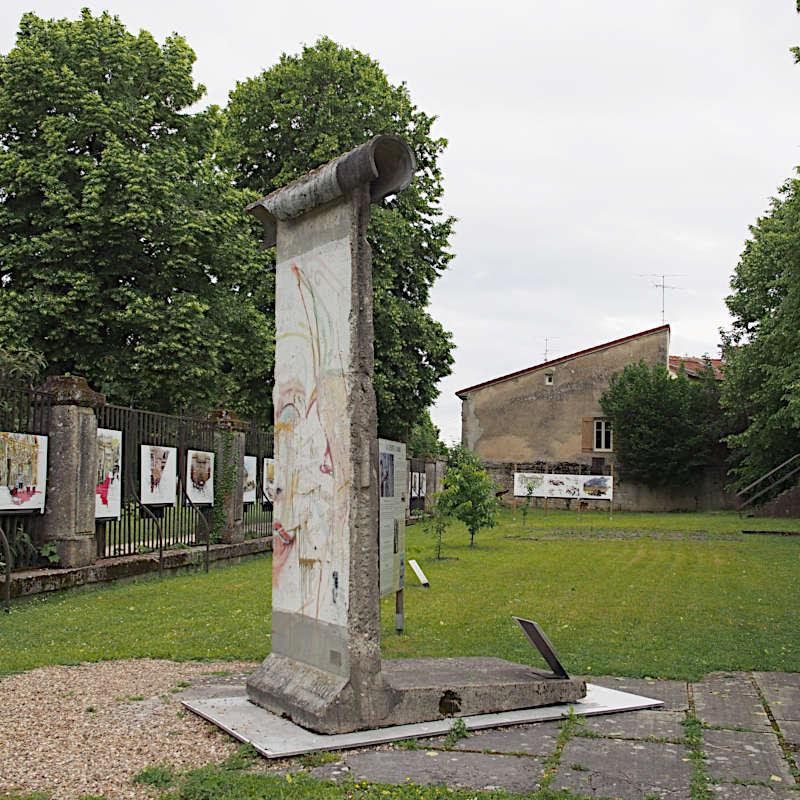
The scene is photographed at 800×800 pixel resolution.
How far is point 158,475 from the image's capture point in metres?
14.8

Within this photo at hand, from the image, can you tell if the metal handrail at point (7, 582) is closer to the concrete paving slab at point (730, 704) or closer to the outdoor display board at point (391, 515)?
the outdoor display board at point (391, 515)

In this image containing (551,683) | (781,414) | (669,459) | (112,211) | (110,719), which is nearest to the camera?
(110,719)

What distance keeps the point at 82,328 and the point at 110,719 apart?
56.8 ft

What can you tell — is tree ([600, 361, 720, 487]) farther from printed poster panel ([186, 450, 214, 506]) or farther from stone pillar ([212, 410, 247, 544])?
printed poster panel ([186, 450, 214, 506])

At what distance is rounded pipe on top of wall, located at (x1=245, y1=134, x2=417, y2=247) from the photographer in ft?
18.8

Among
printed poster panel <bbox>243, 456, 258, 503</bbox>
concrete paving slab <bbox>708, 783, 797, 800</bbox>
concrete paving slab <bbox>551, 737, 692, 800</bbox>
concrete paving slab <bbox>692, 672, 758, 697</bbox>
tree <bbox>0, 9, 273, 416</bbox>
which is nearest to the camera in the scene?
concrete paving slab <bbox>708, 783, 797, 800</bbox>

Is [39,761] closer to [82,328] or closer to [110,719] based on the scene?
[110,719]

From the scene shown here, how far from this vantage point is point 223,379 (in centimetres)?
2427

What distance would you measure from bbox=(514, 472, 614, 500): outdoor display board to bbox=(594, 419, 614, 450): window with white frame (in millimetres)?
7554

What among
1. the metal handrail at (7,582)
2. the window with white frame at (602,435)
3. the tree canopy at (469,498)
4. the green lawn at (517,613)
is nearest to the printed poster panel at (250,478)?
the green lawn at (517,613)

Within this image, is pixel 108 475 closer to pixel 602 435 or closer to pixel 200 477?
pixel 200 477

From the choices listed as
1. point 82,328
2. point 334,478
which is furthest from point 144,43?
point 334,478

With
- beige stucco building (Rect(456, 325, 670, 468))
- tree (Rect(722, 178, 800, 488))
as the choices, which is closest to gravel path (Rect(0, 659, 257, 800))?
tree (Rect(722, 178, 800, 488))

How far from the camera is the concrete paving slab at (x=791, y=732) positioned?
5.26 m
